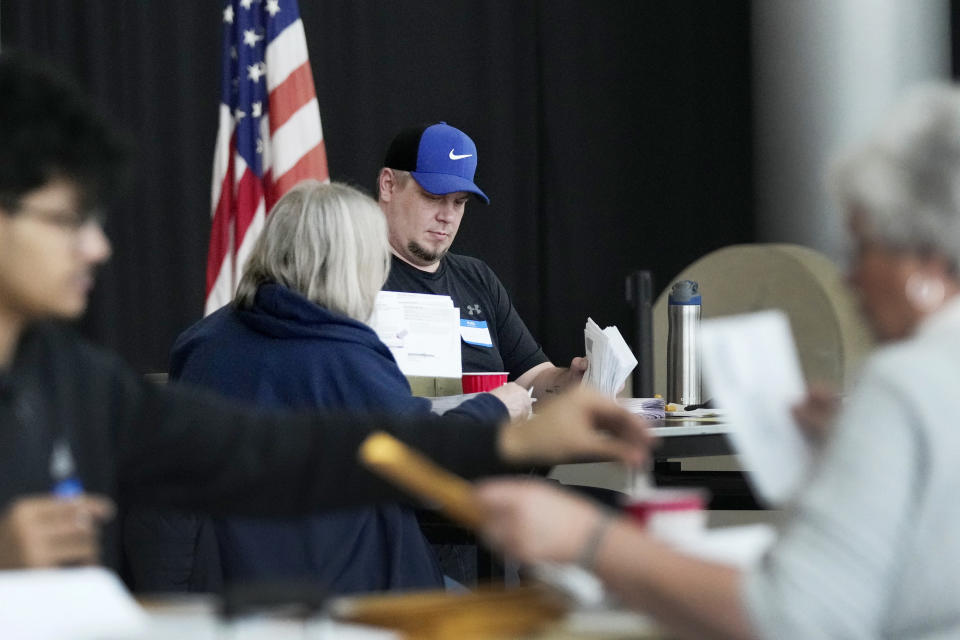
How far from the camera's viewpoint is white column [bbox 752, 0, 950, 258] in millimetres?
4770

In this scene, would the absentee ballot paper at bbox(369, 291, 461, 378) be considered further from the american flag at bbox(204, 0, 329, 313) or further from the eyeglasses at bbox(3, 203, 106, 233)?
the eyeglasses at bbox(3, 203, 106, 233)

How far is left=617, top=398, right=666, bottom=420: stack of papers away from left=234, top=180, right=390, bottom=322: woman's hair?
2.35ft

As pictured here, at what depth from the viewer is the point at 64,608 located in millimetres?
944

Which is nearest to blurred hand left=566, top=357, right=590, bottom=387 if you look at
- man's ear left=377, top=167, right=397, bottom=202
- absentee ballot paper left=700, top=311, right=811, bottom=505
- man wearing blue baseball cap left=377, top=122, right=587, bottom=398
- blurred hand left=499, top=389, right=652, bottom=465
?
man wearing blue baseball cap left=377, top=122, right=587, bottom=398

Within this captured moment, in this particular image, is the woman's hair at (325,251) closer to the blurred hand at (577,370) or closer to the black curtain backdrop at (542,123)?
the blurred hand at (577,370)

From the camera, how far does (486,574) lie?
265 centimetres

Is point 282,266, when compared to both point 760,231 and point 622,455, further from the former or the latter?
point 760,231

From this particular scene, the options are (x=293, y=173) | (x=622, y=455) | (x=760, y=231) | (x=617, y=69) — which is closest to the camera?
(x=622, y=455)

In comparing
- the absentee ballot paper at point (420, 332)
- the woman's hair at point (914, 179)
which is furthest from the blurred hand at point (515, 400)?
the woman's hair at point (914, 179)

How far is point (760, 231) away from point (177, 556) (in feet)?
11.4

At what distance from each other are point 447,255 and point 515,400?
4.45 ft

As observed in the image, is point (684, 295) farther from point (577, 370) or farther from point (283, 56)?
point (283, 56)

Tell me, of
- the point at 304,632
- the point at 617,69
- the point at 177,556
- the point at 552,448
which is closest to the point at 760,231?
the point at 617,69

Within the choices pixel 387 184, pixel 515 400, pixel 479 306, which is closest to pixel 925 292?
pixel 515 400
